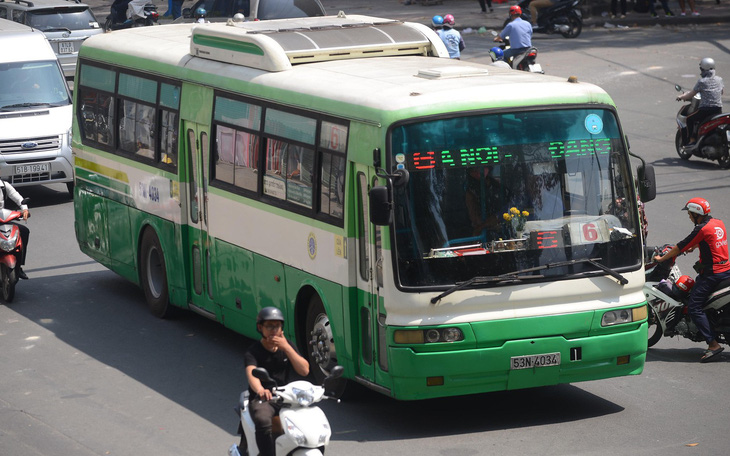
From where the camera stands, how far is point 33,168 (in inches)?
754

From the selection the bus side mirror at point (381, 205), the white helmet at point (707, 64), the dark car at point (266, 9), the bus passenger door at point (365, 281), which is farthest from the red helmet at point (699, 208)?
the dark car at point (266, 9)

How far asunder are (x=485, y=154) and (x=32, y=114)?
1212 centimetres

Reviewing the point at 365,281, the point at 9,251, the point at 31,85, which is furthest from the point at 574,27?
the point at 365,281

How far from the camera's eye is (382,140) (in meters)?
9.05

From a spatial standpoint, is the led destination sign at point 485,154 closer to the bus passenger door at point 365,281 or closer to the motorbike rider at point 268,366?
the bus passenger door at point 365,281

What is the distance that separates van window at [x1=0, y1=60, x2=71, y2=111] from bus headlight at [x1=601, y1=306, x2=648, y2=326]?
42.1ft

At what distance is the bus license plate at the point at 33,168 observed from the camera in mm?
19094

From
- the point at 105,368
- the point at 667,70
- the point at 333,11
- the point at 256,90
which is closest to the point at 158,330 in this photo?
the point at 105,368

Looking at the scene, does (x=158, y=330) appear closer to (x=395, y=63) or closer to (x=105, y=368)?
(x=105, y=368)

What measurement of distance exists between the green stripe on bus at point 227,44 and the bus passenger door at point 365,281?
2.33 metres

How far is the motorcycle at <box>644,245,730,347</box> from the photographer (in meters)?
10.8

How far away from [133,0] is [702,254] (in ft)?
87.9

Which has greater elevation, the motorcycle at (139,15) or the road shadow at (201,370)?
the road shadow at (201,370)

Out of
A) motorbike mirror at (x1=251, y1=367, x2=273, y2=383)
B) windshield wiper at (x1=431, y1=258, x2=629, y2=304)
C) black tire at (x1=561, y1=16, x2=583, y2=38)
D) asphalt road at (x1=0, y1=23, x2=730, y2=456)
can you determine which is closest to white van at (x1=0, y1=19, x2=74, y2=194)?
asphalt road at (x1=0, y1=23, x2=730, y2=456)
